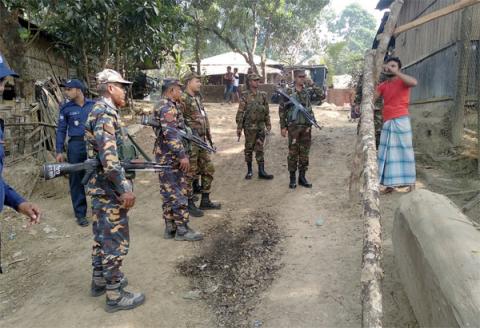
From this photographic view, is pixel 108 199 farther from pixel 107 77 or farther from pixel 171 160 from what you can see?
pixel 171 160

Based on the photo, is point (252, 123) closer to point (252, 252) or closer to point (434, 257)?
point (252, 252)

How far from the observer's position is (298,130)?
611 cm

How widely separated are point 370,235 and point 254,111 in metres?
4.56

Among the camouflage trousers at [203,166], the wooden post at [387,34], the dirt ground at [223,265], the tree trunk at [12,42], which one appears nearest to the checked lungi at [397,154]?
the dirt ground at [223,265]

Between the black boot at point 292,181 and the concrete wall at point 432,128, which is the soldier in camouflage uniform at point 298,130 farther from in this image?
the concrete wall at point 432,128

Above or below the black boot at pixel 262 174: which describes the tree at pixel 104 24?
above

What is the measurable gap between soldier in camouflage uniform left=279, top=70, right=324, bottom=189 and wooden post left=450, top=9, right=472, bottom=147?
6.76 ft

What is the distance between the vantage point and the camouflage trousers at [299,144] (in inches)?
241

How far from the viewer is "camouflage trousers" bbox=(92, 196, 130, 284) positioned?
10.5 ft

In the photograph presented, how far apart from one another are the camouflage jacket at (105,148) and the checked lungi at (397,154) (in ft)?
10.2

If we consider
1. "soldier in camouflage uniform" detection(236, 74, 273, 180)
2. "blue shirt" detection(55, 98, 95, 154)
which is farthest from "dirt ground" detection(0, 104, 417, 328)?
"blue shirt" detection(55, 98, 95, 154)

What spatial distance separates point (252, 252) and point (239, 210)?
4.60 ft

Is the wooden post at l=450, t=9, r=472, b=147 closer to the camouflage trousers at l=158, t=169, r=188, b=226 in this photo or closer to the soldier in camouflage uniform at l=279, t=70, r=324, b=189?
the soldier in camouflage uniform at l=279, t=70, r=324, b=189

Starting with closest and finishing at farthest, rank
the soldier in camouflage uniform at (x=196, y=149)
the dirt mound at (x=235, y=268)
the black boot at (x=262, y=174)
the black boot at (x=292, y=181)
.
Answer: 1. the dirt mound at (x=235, y=268)
2. the soldier in camouflage uniform at (x=196, y=149)
3. the black boot at (x=292, y=181)
4. the black boot at (x=262, y=174)
